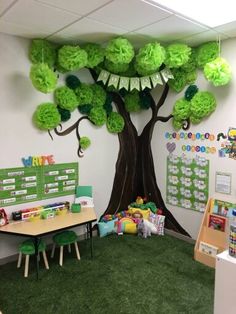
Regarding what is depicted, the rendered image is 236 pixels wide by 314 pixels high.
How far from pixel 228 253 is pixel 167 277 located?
1074 mm


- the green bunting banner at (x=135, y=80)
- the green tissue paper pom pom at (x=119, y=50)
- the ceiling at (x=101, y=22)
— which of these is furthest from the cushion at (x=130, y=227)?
the ceiling at (x=101, y=22)

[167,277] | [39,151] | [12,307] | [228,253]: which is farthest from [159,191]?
[12,307]

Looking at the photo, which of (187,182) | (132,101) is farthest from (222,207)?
(132,101)

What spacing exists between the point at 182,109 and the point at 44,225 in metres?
2.16

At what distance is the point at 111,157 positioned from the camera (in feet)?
12.6

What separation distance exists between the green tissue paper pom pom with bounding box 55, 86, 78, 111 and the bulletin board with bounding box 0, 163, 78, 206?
739 millimetres

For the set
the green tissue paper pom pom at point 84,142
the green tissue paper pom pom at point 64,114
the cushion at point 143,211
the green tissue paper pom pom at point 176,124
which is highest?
the green tissue paper pom pom at point 64,114

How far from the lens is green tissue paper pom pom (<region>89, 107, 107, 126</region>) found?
347 centimetres

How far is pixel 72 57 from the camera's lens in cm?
271

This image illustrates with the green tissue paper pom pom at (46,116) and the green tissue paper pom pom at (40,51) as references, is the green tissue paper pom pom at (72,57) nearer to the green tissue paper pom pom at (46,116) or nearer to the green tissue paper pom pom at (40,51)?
the green tissue paper pom pom at (40,51)

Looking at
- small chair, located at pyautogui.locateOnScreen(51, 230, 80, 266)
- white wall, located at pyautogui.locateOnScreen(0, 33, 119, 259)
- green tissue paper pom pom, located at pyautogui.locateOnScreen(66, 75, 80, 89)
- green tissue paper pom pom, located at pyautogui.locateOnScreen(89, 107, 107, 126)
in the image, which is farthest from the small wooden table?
green tissue paper pom pom, located at pyautogui.locateOnScreen(66, 75, 80, 89)

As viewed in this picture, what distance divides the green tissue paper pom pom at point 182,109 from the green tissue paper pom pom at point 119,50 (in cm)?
103

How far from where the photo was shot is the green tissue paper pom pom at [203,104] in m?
3.09

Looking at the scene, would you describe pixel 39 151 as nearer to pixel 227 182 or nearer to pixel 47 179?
pixel 47 179
